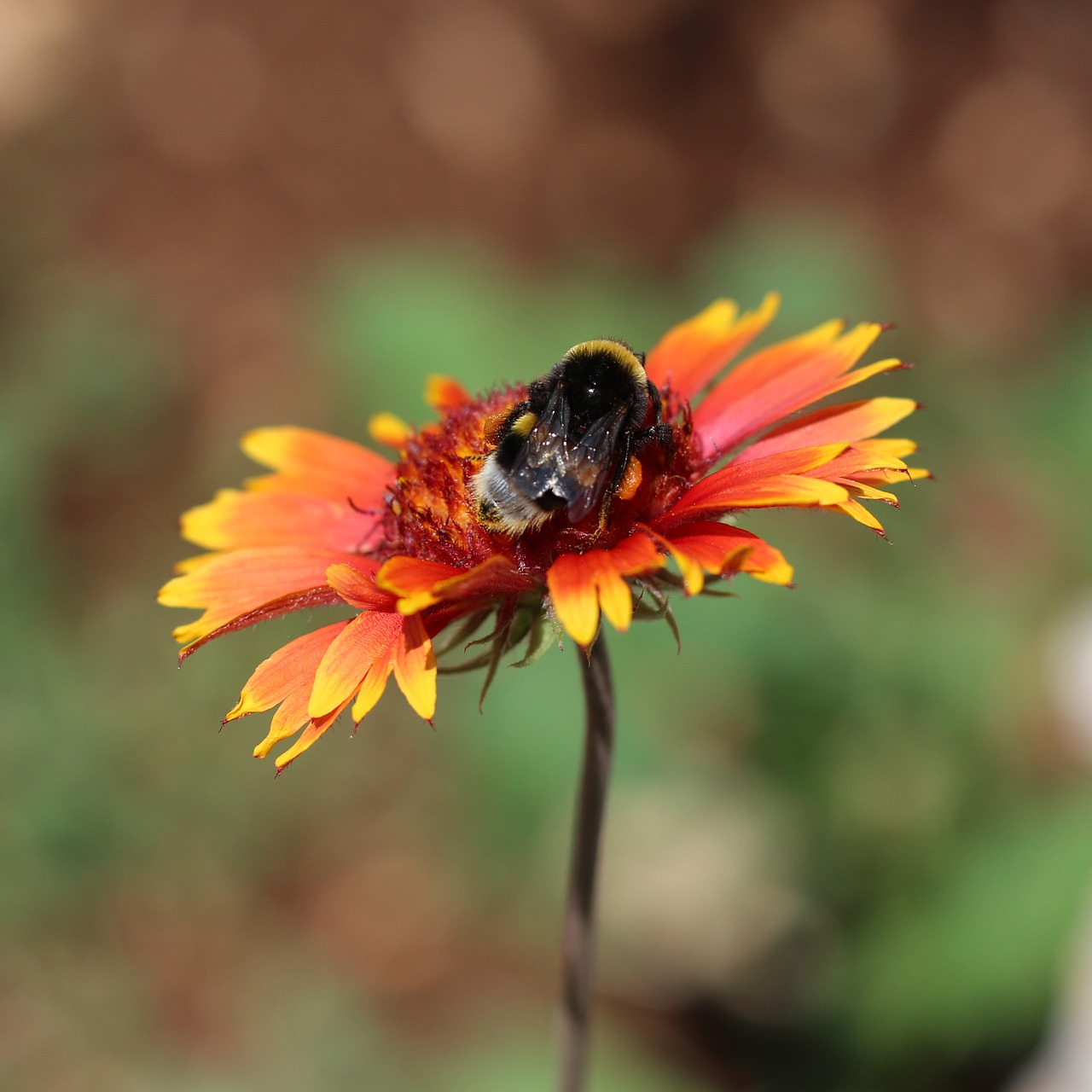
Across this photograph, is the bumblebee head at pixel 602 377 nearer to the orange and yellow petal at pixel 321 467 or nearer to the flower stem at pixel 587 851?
the flower stem at pixel 587 851

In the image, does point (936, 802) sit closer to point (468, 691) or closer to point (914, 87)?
point (468, 691)

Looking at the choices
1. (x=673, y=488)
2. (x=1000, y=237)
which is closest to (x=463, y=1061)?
(x=673, y=488)

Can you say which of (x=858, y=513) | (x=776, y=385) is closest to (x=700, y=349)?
(x=776, y=385)

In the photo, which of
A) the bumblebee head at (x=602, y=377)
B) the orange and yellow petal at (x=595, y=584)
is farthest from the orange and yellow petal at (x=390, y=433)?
the orange and yellow petal at (x=595, y=584)

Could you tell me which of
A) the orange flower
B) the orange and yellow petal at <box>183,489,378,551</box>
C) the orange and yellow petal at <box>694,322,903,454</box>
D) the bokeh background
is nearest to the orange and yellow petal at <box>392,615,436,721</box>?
the orange flower

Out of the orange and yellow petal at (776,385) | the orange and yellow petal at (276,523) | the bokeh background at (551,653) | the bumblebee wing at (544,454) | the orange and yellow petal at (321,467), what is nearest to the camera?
the bumblebee wing at (544,454)

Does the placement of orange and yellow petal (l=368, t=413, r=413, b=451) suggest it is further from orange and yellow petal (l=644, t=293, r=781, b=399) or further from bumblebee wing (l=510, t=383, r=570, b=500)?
bumblebee wing (l=510, t=383, r=570, b=500)

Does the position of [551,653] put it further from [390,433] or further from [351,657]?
[351,657]
